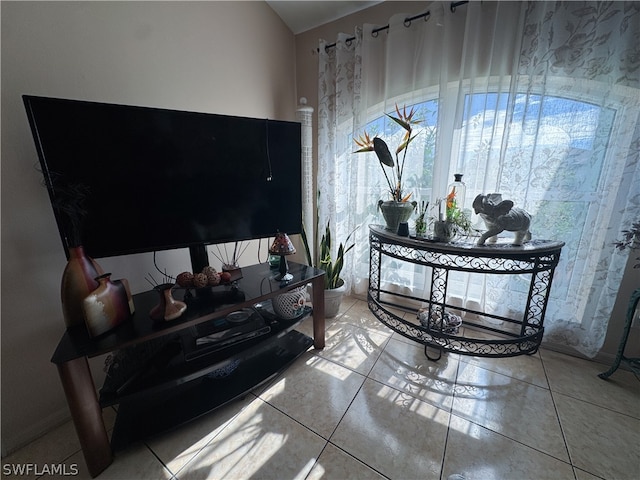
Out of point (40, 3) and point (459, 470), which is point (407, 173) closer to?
point (459, 470)

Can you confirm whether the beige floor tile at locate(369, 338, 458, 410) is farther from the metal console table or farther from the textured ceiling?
the textured ceiling

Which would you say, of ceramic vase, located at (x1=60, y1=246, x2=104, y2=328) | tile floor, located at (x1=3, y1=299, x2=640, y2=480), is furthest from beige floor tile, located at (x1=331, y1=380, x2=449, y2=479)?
ceramic vase, located at (x1=60, y1=246, x2=104, y2=328)

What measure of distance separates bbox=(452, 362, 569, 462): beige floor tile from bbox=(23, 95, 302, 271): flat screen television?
4.61 ft

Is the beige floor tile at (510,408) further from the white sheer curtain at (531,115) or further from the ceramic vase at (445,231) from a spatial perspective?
the ceramic vase at (445,231)

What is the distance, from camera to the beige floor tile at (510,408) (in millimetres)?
1079

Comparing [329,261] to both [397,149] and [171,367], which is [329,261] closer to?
[397,149]

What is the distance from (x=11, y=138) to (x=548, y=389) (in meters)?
2.75

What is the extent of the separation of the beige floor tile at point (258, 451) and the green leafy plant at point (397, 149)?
4.59 feet

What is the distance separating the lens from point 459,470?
0.97 meters

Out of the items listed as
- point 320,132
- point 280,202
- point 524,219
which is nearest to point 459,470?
point 524,219

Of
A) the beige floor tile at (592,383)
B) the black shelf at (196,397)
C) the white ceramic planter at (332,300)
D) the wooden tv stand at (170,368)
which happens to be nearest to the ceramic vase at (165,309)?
the wooden tv stand at (170,368)

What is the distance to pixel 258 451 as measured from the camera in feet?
3.44

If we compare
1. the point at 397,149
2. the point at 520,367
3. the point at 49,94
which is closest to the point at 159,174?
the point at 49,94

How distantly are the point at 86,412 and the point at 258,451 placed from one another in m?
0.67
